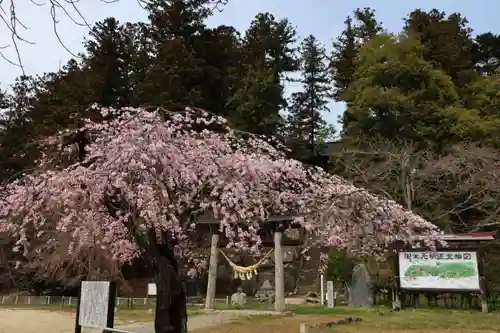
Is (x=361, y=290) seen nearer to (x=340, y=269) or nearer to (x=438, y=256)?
(x=340, y=269)

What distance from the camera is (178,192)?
7742 millimetres

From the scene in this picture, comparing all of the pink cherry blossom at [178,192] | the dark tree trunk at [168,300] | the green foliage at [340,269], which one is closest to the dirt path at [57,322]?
the pink cherry blossom at [178,192]

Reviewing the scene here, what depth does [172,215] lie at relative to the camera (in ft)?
24.0

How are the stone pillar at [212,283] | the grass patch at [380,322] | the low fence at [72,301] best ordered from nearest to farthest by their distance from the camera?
the grass patch at [380,322], the stone pillar at [212,283], the low fence at [72,301]

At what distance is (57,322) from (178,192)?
27.3ft

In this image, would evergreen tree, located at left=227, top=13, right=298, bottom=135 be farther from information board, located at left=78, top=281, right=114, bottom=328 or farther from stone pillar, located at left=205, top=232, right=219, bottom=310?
information board, located at left=78, top=281, right=114, bottom=328

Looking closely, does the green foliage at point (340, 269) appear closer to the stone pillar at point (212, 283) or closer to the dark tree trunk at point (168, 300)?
the stone pillar at point (212, 283)

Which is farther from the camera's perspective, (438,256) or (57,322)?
(438,256)

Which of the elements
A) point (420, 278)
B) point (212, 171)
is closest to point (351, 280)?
point (420, 278)

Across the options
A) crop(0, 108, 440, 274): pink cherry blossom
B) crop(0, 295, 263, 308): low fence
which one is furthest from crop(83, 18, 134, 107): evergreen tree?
crop(0, 108, 440, 274): pink cherry blossom

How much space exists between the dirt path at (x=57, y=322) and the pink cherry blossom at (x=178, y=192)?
3736 millimetres

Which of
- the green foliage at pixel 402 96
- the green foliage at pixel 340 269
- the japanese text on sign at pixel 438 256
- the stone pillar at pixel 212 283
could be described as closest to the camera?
the japanese text on sign at pixel 438 256

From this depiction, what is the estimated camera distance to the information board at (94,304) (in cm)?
615

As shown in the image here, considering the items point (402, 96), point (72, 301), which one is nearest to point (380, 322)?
point (402, 96)
